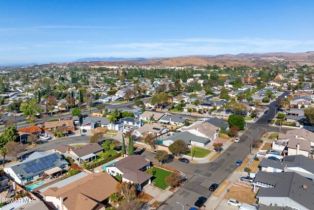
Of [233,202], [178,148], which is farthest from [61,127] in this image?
[233,202]

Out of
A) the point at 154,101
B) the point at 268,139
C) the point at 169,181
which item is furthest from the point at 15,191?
the point at 154,101

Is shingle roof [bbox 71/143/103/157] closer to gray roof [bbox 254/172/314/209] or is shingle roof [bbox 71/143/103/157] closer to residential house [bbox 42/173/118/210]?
residential house [bbox 42/173/118/210]

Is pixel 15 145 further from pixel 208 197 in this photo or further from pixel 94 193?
pixel 208 197

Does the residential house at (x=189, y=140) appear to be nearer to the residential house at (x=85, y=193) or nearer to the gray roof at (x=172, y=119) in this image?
the gray roof at (x=172, y=119)

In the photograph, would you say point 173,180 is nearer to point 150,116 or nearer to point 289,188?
point 289,188

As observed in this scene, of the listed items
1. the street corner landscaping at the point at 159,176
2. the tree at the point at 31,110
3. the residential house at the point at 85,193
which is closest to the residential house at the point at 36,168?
the residential house at the point at 85,193

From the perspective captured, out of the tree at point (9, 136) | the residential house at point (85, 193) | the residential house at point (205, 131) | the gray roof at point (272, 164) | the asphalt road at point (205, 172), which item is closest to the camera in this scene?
the residential house at point (85, 193)
